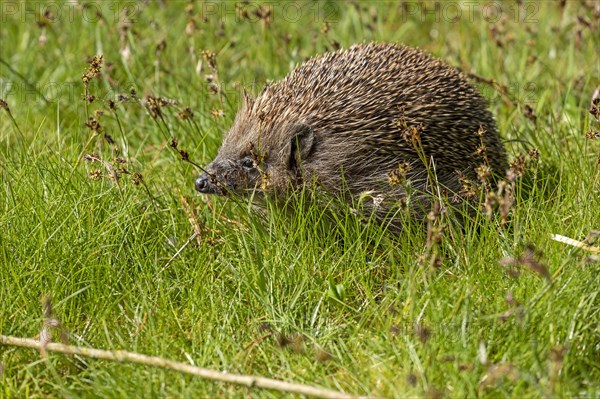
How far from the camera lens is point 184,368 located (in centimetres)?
416

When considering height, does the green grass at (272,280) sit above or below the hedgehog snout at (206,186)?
below

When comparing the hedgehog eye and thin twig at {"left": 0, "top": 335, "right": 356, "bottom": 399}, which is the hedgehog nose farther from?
A: thin twig at {"left": 0, "top": 335, "right": 356, "bottom": 399}

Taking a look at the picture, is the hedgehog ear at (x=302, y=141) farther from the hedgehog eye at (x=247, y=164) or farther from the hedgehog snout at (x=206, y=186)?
the hedgehog snout at (x=206, y=186)

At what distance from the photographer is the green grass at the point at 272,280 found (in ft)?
13.9

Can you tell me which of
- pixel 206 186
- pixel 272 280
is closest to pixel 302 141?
pixel 206 186

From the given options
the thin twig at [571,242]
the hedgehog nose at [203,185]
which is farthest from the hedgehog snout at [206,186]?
the thin twig at [571,242]

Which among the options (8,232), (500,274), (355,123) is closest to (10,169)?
(8,232)

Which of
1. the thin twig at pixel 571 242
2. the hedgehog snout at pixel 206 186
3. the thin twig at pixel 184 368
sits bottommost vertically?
the thin twig at pixel 571 242

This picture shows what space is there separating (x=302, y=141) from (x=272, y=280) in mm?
1229

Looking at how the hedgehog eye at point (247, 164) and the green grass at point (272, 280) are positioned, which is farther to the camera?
the hedgehog eye at point (247, 164)

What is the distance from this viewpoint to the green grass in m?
4.22

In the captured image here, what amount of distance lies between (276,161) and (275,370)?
177 centimetres

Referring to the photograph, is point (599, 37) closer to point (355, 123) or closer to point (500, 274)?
point (355, 123)

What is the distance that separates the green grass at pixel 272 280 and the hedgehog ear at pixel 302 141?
504 mm
